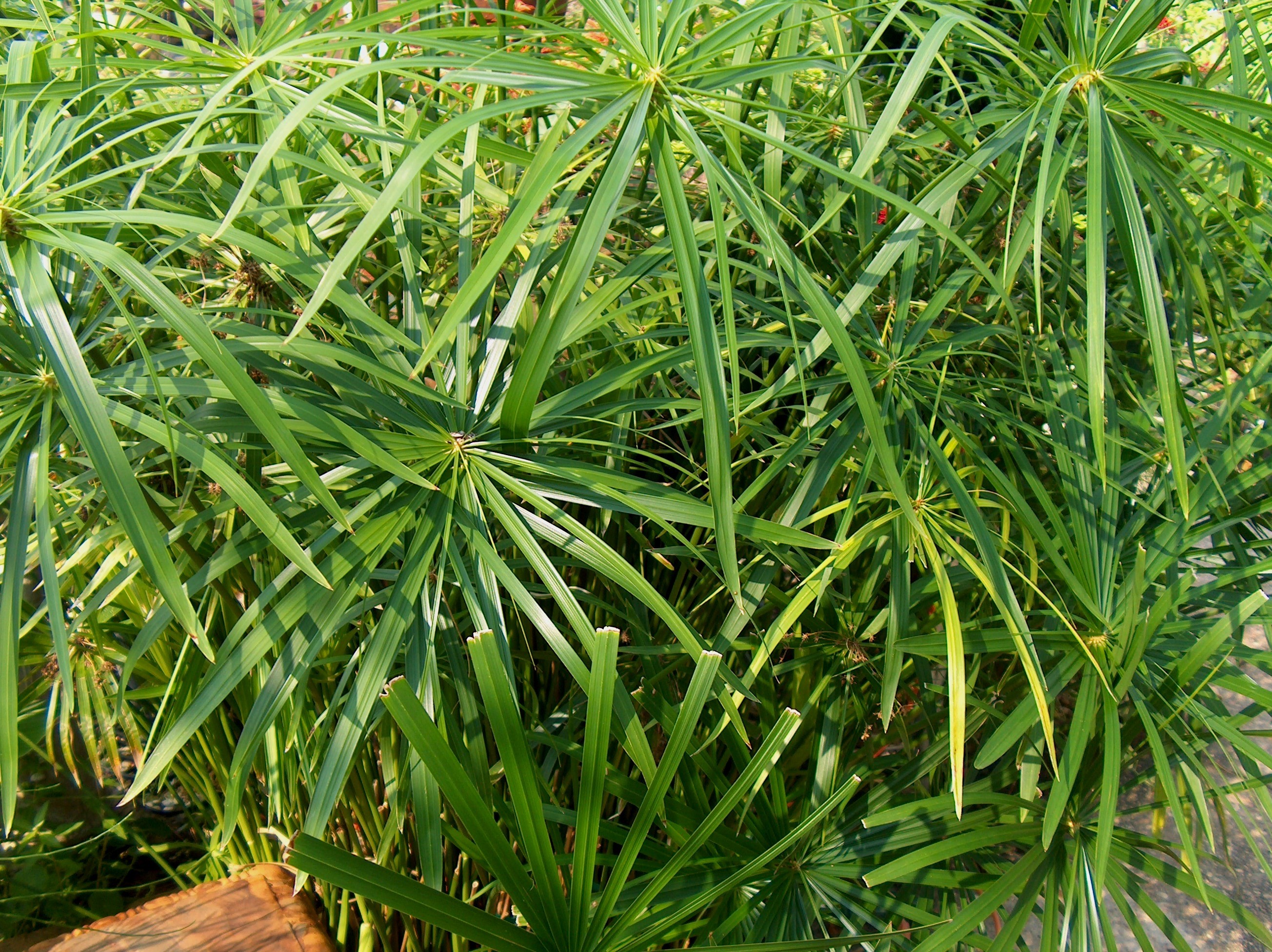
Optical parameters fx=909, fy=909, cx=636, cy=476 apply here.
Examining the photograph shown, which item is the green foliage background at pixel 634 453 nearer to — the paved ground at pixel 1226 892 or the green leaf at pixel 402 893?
the green leaf at pixel 402 893

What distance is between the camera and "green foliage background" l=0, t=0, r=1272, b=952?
653 millimetres

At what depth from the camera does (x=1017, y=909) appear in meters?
0.89

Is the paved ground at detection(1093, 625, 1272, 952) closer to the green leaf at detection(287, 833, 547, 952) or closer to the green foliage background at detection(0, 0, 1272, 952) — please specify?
the green foliage background at detection(0, 0, 1272, 952)

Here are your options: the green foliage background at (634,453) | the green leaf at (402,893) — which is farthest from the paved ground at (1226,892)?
the green leaf at (402,893)

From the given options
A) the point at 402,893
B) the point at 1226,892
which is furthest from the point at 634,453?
the point at 1226,892

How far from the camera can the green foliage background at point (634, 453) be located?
65cm

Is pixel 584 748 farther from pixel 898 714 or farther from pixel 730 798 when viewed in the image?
pixel 898 714

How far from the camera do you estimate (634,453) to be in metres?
0.98

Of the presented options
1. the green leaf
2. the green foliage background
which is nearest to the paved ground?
the green foliage background

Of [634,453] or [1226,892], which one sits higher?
[634,453]

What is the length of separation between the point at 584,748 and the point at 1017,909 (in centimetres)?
54

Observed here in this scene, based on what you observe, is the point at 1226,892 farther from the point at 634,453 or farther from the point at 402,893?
the point at 402,893

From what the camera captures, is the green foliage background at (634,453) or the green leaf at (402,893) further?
the green foliage background at (634,453)

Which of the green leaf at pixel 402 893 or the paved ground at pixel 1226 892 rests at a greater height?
the green leaf at pixel 402 893
